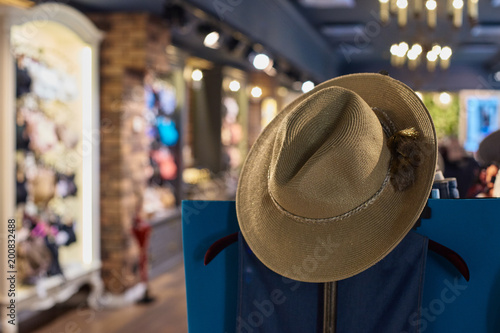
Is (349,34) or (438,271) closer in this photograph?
(438,271)

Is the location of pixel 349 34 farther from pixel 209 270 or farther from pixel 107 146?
pixel 209 270

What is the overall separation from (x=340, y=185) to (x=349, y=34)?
28.7ft

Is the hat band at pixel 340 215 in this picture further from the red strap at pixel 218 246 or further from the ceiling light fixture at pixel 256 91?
the ceiling light fixture at pixel 256 91

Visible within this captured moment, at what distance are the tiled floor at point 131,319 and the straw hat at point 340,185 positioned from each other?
128 inches

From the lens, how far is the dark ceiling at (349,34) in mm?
5268

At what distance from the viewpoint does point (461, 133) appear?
13781 millimetres

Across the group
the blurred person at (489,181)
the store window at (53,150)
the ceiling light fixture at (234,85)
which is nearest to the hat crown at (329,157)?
the blurred person at (489,181)

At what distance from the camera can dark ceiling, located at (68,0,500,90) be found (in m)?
5.27

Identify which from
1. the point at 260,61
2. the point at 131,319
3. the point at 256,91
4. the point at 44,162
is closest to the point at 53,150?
the point at 44,162

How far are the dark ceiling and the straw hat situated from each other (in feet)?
11.3

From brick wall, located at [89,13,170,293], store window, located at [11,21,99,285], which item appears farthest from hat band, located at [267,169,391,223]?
brick wall, located at [89,13,170,293]

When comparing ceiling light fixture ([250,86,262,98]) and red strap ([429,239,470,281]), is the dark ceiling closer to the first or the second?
ceiling light fixture ([250,86,262,98])

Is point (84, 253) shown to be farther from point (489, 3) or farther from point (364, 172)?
point (489, 3)

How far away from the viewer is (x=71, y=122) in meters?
4.39
